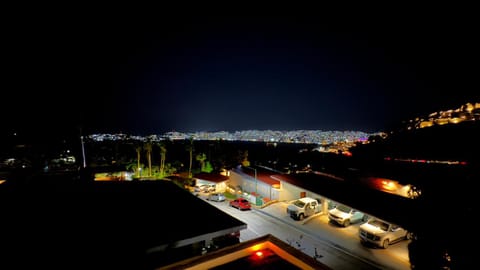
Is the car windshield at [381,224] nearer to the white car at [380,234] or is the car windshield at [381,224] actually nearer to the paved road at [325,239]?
the white car at [380,234]

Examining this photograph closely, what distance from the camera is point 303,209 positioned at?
19516mm

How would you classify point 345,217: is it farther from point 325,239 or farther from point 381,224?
point 325,239

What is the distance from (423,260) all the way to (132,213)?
9.43 metres

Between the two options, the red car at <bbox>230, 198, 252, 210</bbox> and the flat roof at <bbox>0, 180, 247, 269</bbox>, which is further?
the red car at <bbox>230, 198, 252, 210</bbox>

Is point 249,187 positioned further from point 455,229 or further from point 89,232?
point 455,229

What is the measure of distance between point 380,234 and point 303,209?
603 centimetres

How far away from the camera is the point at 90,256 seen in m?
6.20

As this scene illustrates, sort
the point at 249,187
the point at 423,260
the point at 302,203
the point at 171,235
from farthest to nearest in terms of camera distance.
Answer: the point at 249,187 < the point at 302,203 < the point at 171,235 < the point at 423,260

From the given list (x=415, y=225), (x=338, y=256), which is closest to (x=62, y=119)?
(x=338, y=256)

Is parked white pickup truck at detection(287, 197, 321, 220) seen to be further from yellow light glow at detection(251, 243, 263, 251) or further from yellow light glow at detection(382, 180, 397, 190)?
yellow light glow at detection(251, 243, 263, 251)

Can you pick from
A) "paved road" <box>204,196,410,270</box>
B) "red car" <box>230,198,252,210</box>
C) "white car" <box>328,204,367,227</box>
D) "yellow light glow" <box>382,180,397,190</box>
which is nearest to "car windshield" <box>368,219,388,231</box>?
"paved road" <box>204,196,410,270</box>

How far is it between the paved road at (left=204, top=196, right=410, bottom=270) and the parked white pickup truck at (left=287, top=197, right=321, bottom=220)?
1.39ft

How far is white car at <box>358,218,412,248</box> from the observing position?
14.6 metres

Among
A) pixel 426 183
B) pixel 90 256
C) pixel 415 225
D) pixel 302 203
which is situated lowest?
pixel 302 203
